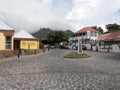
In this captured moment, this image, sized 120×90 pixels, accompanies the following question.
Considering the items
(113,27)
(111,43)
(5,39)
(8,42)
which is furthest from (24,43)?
(113,27)

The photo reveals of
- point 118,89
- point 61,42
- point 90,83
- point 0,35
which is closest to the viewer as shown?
point 118,89

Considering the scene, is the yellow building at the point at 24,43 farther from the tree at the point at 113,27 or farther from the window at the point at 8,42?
the tree at the point at 113,27

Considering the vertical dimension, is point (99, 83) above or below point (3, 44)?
below

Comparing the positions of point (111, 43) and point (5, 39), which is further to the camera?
point (111, 43)

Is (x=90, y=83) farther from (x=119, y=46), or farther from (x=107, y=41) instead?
(x=107, y=41)

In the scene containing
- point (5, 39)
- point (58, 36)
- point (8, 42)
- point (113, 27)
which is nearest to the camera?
point (5, 39)

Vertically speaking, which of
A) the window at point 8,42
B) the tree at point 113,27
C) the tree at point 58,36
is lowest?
the window at point 8,42

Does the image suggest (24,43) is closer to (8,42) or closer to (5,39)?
(8,42)

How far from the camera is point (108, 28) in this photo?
8194cm

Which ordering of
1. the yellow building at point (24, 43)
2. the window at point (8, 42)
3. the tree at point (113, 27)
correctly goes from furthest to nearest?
the tree at point (113, 27) → the yellow building at point (24, 43) → the window at point (8, 42)

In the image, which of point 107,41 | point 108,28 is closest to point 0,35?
point 107,41

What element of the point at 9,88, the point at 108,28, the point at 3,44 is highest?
the point at 108,28

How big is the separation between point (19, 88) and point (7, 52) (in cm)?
2180

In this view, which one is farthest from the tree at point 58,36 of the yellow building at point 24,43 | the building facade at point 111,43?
the yellow building at point 24,43
